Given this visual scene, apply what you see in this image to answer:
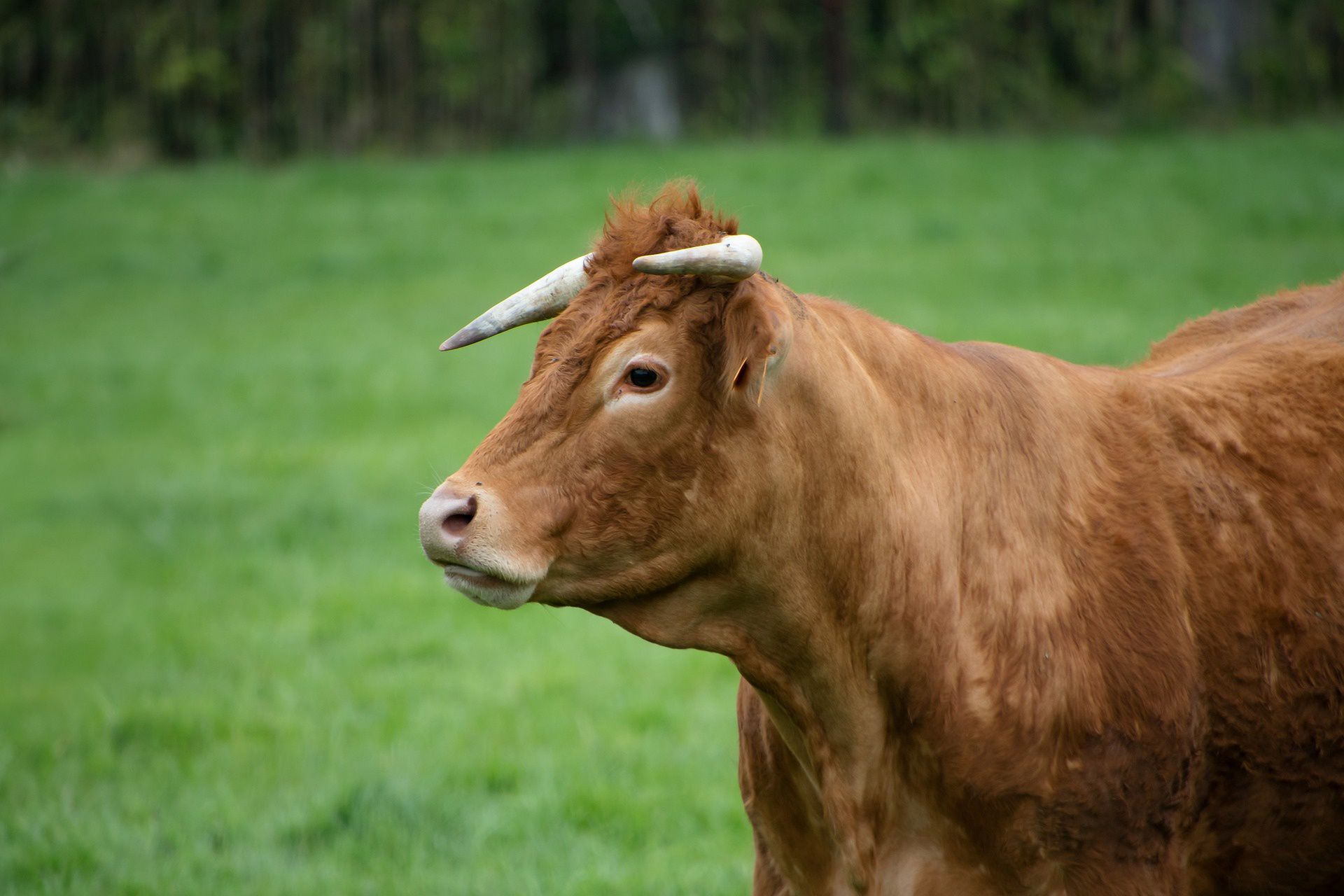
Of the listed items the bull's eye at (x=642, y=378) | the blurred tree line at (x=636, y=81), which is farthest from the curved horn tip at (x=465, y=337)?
the blurred tree line at (x=636, y=81)

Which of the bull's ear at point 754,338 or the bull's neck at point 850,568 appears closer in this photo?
the bull's ear at point 754,338

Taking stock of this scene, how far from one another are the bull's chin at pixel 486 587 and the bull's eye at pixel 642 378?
1.43ft

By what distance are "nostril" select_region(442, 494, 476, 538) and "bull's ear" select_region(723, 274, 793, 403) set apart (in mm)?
545

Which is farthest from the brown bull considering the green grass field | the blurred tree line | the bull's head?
the blurred tree line

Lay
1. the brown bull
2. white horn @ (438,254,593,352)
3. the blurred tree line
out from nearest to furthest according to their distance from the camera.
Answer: the brown bull, white horn @ (438,254,593,352), the blurred tree line

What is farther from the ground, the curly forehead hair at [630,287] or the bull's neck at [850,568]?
the curly forehead hair at [630,287]

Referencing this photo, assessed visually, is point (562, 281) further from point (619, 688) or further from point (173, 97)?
point (173, 97)

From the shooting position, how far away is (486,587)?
8.79ft

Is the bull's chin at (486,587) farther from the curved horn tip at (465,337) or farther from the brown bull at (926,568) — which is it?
the curved horn tip at (465,337)

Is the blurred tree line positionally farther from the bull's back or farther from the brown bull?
the brown bull

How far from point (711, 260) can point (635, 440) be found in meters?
0.38

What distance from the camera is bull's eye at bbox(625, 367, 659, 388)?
8.95ft

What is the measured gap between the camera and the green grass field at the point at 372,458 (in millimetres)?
4949

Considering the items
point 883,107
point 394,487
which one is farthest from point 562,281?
point 883,107
